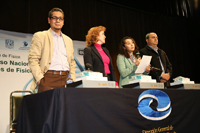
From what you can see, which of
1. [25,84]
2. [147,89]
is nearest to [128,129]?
[147,89]

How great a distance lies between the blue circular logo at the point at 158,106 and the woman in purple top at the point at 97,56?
875mm

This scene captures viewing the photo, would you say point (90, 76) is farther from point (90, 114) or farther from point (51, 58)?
point (51, 58)

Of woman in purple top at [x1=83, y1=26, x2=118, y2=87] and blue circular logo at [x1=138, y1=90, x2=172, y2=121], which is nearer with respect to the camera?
blue circular logo at [x1=138, y1=90, x2=172, y2=121]

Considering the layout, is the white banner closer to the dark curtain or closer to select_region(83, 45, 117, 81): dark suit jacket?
the dark curtain

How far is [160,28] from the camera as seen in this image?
6160 millimetres

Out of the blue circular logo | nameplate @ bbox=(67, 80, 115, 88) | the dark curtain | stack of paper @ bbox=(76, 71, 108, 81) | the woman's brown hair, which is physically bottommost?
the blue circular logo

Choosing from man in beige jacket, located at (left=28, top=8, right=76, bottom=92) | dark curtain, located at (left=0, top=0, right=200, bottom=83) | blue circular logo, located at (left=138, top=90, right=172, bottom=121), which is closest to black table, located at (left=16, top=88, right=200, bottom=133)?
blue circular logo, located at (left=138, top=90, right=172, bottom=121)

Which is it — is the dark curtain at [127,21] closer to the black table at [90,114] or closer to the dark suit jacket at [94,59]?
the dark suit jacket at [94,59]

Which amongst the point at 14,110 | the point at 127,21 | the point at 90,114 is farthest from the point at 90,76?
the point at 127,21

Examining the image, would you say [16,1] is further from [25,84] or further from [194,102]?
[194,102]

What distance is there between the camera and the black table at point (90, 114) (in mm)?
1404

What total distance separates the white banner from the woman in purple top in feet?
4.98

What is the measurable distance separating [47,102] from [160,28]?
5.30m

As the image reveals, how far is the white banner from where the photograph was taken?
3.50 m
